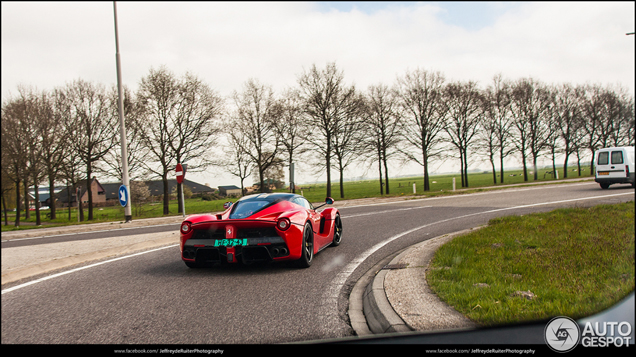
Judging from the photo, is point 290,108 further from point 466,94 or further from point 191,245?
point 191,245

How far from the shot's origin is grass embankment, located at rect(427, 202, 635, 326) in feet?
5.83

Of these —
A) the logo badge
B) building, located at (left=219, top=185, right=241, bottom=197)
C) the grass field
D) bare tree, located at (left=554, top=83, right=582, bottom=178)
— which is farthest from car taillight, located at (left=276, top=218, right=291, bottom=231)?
the logo badge

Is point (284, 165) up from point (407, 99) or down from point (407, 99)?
down

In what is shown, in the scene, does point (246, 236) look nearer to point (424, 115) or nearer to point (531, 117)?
point (531, 117)

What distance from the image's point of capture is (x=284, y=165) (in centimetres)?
3173

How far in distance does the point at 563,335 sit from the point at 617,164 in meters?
0.91

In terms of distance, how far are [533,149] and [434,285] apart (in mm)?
1720

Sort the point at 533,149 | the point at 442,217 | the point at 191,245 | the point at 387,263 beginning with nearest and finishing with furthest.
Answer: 1. the point at 533,149
2. the point at 191,245
3. the point at 387,263
4. the point at 442,217

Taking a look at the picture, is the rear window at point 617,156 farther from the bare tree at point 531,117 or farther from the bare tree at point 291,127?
the bare tree at point 291,127

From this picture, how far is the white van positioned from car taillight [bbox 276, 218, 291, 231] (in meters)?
3.53

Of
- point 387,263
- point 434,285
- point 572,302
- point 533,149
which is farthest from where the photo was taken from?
point 387,263

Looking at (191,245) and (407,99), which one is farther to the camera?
(407,99)

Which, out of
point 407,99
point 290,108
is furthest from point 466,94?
point 290,108
